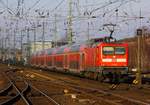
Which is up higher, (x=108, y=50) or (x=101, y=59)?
(x=108, y=50)

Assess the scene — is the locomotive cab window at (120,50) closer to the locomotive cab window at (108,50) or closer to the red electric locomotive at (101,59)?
the red electric locomotive at (101,59)

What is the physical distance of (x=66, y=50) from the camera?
4106 centimetres

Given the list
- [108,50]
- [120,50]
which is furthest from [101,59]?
[120,50]

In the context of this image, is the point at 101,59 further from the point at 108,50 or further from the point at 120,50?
the point at 120,50

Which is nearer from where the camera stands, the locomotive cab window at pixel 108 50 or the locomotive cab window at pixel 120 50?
the locomotive cab window at pixel 108 50

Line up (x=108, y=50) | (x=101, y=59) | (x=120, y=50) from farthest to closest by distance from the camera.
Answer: (x=120, y=50) → (x=108, y=50) → (x=101, y=59)

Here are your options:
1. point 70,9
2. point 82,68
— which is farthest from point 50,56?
point 82,68

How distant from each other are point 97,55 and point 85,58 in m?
3.21

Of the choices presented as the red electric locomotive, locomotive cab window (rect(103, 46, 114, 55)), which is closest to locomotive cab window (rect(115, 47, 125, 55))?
the red electric locomotive

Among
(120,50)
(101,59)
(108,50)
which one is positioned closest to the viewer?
(101,59)

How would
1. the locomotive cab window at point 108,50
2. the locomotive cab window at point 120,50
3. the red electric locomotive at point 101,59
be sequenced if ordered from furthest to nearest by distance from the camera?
the locomotive cab window at point 120,50
the locomotive cab window at point 108,50
the red electric locomotive at point 101,59

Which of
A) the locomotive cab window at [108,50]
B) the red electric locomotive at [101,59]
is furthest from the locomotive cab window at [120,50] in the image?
the locomotive cab window at [108,50]

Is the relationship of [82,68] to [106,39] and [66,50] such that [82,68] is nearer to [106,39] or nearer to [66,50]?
[106,39]

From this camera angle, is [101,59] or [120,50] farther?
[120,50]
